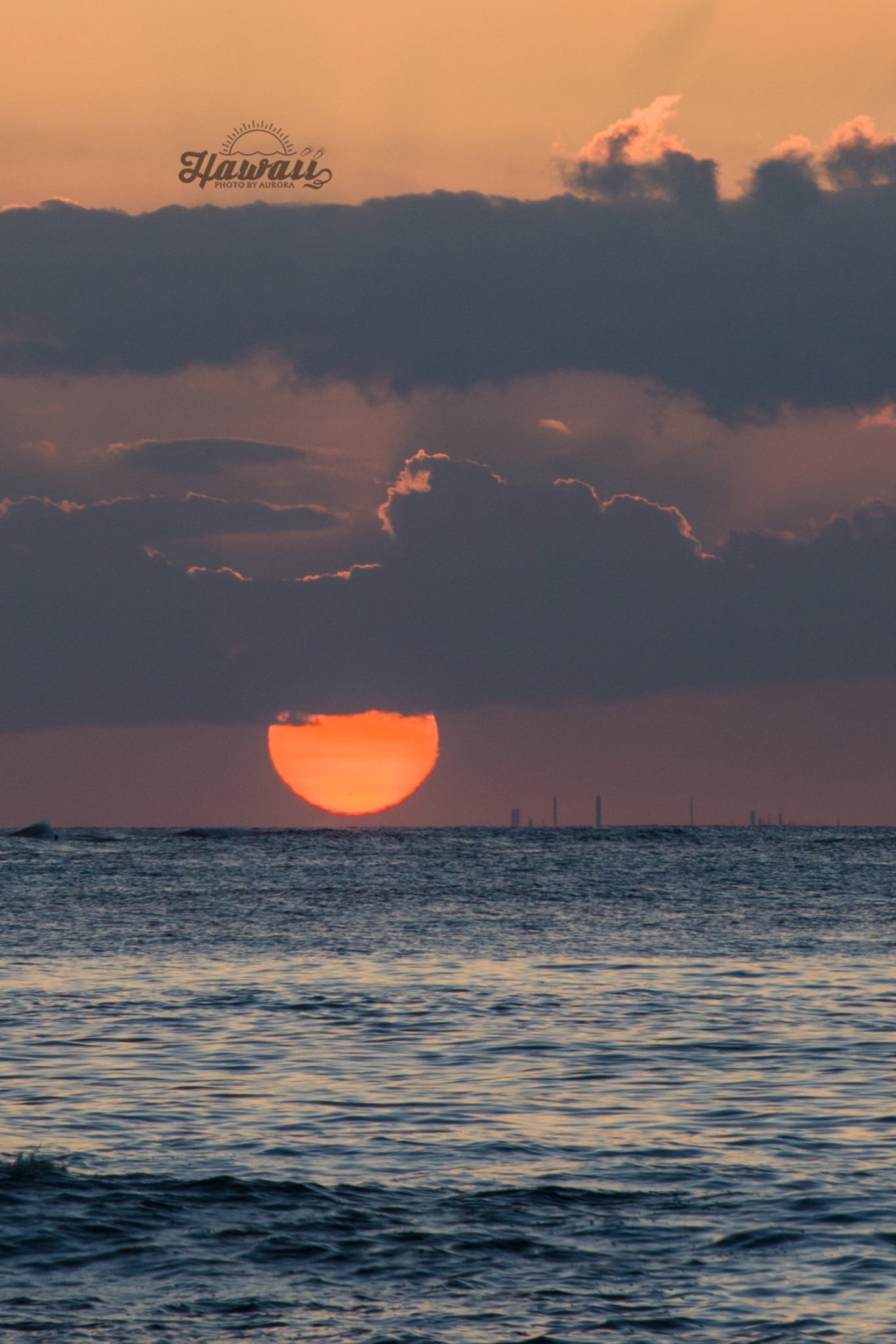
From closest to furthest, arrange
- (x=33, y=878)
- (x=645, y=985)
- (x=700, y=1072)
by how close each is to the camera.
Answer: (x=700, y=1072) < (x=645, y=985) < (x=33, y=878)

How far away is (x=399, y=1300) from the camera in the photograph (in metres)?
17.7

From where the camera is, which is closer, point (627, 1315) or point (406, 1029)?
point (627, 1315)

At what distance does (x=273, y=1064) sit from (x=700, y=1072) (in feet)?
30.8

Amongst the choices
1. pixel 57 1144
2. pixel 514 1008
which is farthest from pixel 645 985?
pixel 57 1144

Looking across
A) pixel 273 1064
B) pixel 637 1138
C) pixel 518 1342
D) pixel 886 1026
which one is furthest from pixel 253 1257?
pixel 886 1026

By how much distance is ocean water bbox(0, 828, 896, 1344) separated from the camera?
57.9 ft

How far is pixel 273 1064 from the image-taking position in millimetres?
33625

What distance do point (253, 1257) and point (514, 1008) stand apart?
82.2 feet

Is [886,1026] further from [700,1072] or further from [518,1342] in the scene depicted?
[518,1342]

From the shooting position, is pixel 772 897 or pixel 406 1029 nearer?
pixel 406 1029

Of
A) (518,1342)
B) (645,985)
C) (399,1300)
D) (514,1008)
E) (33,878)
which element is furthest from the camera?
(33,878)

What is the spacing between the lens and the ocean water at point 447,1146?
1766cm

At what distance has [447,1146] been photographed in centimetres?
2564

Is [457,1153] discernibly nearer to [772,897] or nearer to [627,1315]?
[627,1315]
